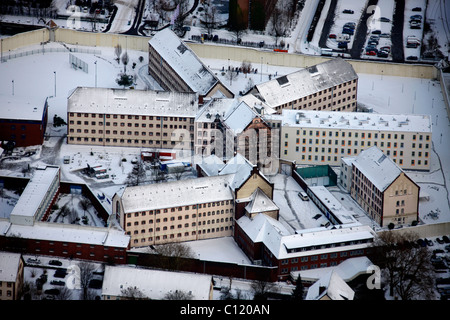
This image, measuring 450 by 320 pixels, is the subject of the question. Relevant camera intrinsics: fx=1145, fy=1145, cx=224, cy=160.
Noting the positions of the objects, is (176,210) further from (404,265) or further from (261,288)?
(404,265)

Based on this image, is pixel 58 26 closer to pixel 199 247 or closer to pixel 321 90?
pixel 321 90

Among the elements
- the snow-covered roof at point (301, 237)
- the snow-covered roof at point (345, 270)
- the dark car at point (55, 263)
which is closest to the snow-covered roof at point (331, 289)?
the snow-covered roof at point (345, 270)

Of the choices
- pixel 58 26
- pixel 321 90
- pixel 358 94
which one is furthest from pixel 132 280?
pixel 58 26

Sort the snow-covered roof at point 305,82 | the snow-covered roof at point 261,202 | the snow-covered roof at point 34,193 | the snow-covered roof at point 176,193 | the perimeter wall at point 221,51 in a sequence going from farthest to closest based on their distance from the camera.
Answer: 1. the perimeter wall at point 221,51
2. the snow-covered roof at point 305,82
3. the snow-covered roof at point 261,202
4. the snow-covered roof at point 34,193
5. the snow-covered roof at point 176,193

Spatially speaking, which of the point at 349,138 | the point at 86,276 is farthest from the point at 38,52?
the point at 86,276

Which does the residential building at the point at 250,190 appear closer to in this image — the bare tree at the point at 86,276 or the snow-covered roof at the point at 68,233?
the snow-covered roof at the point at 68,233

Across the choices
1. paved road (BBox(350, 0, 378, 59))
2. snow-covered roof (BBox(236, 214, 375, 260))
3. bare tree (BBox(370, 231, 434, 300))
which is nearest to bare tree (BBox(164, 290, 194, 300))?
snow-covered roof (BBox(236, 214, 375, 260))
